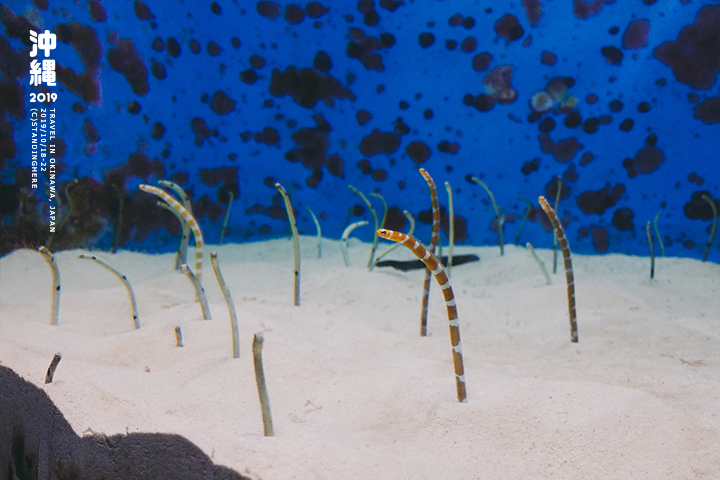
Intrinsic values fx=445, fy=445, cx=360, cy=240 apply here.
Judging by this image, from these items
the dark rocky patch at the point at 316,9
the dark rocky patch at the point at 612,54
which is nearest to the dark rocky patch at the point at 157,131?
the dark rocky patch at the point at 316,9

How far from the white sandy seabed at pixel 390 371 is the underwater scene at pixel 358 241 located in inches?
0.5

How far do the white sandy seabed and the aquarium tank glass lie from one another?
0.81 metres

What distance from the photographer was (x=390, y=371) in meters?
1.68

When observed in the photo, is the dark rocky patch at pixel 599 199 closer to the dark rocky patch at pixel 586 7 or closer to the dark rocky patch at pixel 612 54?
the dark rocky patch at pixel 612 54

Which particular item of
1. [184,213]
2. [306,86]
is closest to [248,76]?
[306,86]

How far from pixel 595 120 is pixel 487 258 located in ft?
5.23

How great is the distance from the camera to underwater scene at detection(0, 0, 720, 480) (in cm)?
121

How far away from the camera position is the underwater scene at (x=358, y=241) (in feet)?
3.97

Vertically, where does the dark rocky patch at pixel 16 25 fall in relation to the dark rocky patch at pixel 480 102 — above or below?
above

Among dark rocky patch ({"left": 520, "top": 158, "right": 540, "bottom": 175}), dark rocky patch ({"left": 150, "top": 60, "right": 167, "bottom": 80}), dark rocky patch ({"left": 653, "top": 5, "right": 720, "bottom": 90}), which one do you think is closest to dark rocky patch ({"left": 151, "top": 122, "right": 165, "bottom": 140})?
dark rocky patch ({"left": 150, "top": 60, "right": 167, "bottom": 80})

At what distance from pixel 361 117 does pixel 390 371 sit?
346 centimetres

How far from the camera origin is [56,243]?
10.7 feet

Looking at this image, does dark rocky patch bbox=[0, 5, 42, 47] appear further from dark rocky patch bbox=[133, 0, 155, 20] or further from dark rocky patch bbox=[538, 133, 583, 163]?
dark rocky patch bbox=[538, 133, 583, 163]

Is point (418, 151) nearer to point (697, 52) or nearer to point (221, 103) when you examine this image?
point (221, 103)
